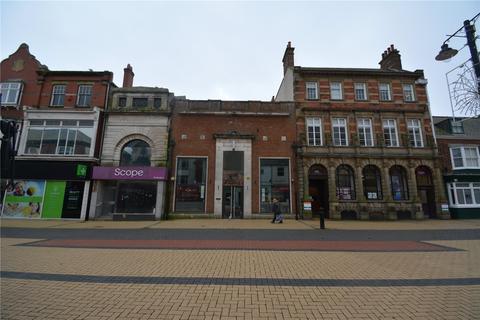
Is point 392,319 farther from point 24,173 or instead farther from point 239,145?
point 24,173

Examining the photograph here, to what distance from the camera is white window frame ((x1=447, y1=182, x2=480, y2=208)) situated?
18.4 metres

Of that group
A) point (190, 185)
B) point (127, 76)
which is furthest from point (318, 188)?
point (127, 76)

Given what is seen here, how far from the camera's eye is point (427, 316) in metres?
3.57

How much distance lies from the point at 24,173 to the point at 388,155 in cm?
2873

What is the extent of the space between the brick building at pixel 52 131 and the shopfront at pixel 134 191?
0.85 m

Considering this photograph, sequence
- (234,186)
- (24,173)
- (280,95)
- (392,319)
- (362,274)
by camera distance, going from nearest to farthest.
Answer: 1. (392,319)
2. (362,274)
3. (24,173)
4. (234,186)
5. (280,95)

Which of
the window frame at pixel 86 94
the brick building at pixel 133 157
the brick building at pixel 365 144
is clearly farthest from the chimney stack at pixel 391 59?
the window frame at pixel 86 94

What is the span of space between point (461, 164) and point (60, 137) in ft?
111

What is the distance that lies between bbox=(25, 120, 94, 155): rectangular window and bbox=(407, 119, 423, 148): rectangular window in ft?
88.2

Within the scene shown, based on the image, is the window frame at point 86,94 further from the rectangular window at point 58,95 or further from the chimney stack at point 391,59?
the chimney stack at point 391,59

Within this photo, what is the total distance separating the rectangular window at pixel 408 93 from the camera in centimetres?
1997

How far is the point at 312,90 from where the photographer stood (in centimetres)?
2017

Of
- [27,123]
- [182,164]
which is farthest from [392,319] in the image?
[27,123]

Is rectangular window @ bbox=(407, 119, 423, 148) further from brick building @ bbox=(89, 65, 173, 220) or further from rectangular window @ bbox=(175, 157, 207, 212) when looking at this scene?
brick building @ bbox=(89, 65, 173, 220)
